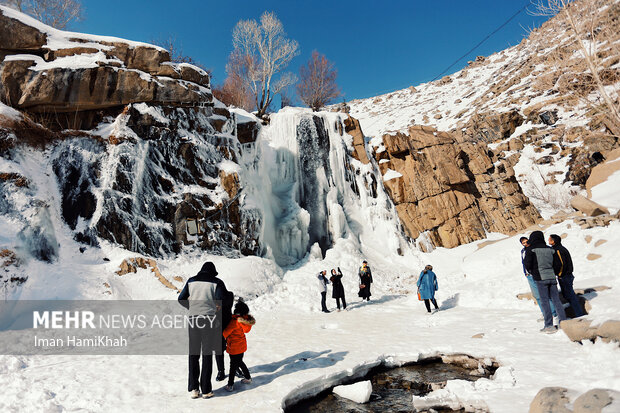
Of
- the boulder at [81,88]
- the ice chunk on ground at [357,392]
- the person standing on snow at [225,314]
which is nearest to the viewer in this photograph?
the ice chunk on ground at [357,392]

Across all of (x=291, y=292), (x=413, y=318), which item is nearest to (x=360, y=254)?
(x=291, y=292)

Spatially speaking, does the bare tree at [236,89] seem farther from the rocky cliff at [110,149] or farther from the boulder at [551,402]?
the boulder at [551,402]

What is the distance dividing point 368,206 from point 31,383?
718 inches

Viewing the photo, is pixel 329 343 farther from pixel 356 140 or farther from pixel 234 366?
pixel 356 140

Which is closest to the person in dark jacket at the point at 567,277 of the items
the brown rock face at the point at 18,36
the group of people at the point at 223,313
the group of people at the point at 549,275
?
the group of people at the point at 549,275

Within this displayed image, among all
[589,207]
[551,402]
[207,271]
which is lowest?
[551,402]

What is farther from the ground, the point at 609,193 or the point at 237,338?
the point at 609,193

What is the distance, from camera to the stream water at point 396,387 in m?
4.32

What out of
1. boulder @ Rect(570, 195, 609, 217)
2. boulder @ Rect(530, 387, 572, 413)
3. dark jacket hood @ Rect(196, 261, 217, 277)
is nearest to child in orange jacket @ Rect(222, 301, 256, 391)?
dark jacket hood @ Rect(196, 261, 217, 277)

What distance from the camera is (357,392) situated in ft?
14.8

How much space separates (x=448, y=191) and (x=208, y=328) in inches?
821

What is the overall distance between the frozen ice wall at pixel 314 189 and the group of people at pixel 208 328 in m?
11.7

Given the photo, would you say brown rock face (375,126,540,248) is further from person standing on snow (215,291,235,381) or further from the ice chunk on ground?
person standing on snow (215,291,235,381)


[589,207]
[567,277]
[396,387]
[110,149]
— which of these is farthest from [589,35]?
[110,149]
